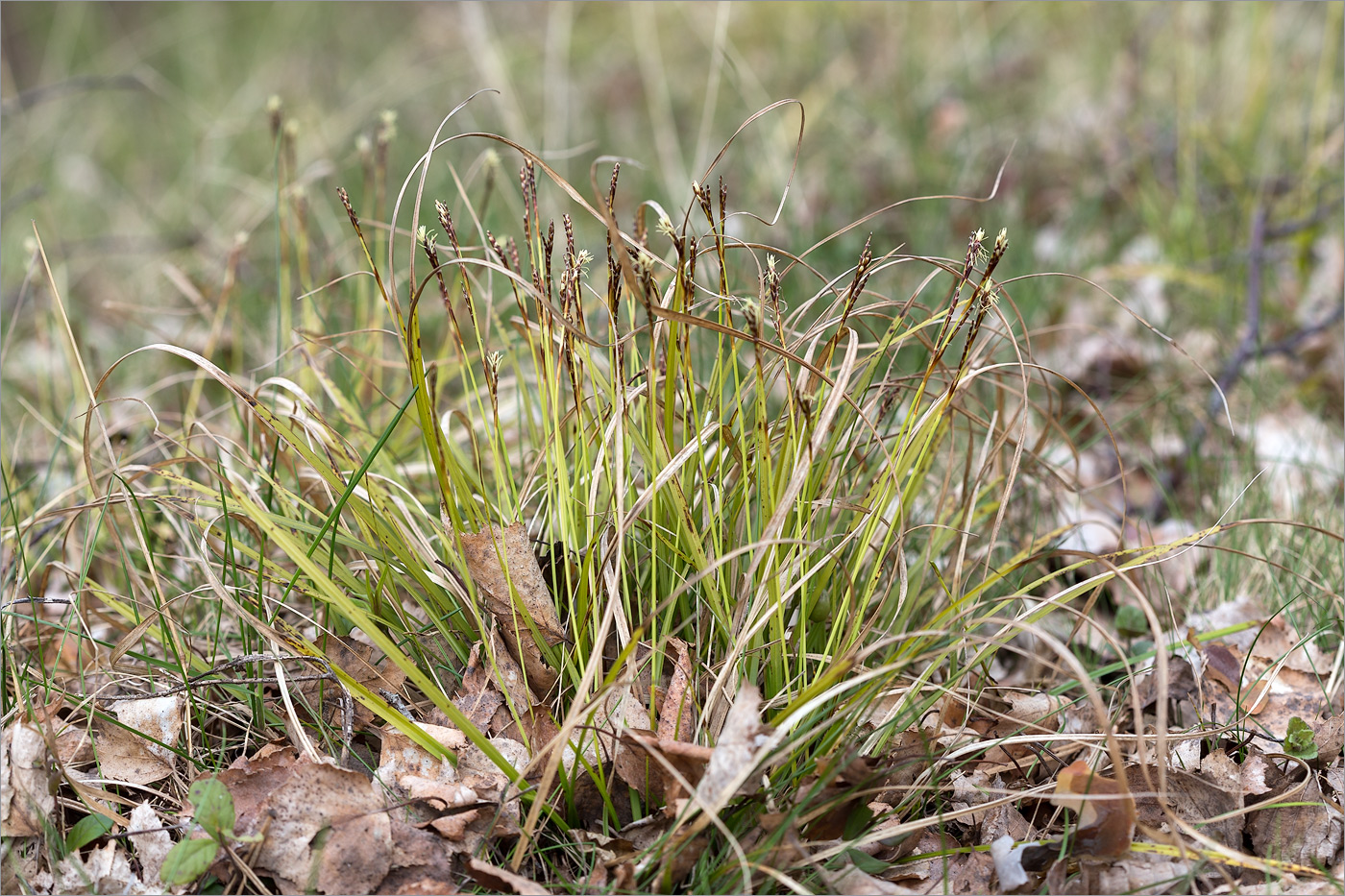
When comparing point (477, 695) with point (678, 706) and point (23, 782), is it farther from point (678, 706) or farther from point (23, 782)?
point (23, 782)

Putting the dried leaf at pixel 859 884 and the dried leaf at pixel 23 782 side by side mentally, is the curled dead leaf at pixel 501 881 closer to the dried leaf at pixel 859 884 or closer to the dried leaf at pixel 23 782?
the dried leaf at pixel 859 884

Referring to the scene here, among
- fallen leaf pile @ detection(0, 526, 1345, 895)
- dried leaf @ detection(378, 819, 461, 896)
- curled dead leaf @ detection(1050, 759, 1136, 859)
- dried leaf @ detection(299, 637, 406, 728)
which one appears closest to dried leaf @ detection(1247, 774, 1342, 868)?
fallen leaf pile @ detection(0, 526, 1345, 895)

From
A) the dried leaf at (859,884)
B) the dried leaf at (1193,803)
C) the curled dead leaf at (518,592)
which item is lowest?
the dried leaf at (1193,803)

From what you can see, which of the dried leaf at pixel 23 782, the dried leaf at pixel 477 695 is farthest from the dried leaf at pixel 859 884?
the dried leaf at pixel 23 782

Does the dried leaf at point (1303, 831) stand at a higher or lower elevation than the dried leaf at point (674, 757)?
lower

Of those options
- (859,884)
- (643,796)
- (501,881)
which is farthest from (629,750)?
(859,884)

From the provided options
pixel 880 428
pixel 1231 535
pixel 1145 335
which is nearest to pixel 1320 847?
pixel 1231 535

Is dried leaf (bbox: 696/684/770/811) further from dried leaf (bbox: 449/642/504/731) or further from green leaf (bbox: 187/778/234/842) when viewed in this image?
green leaf (bbox: 187/778/234/842)
